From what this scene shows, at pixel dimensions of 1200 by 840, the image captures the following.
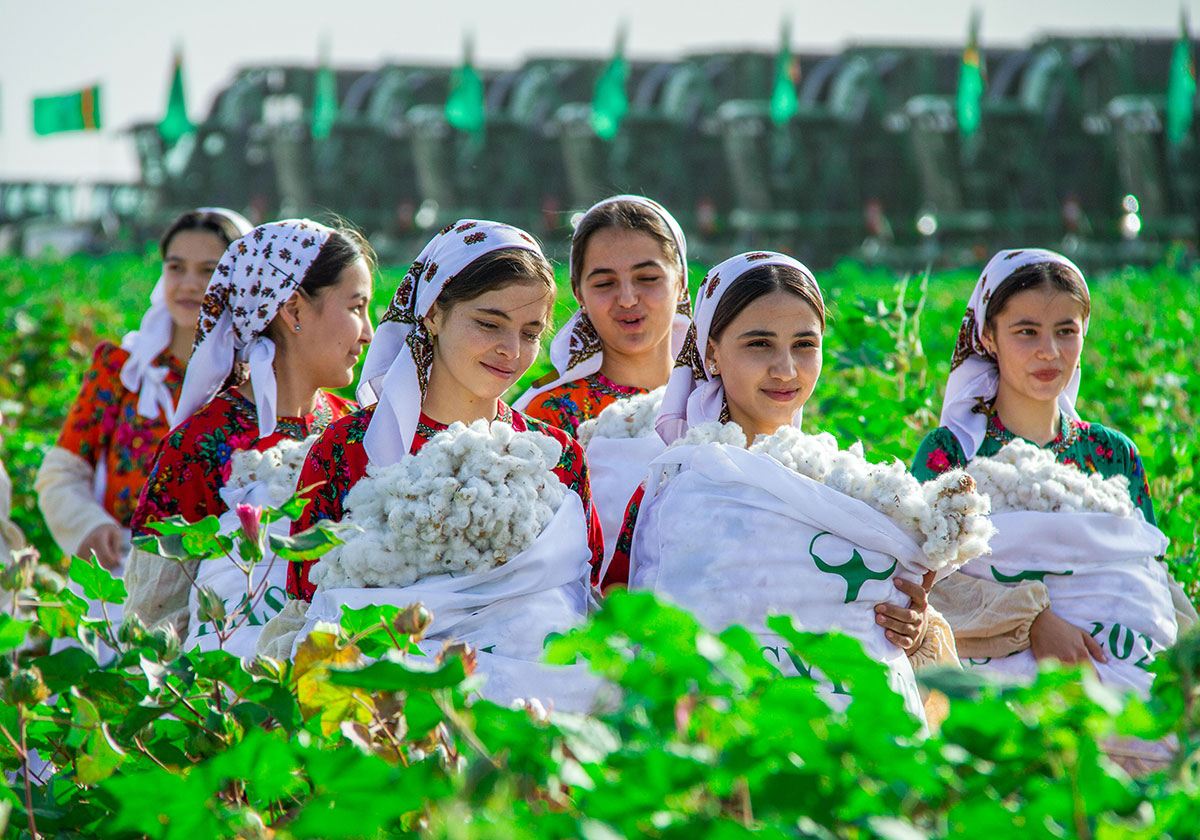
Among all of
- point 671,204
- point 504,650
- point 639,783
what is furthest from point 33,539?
point 671,204

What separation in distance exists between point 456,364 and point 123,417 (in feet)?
5.56

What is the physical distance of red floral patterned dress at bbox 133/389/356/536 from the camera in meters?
2.68

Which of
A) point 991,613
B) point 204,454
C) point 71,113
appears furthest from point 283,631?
point 71,113

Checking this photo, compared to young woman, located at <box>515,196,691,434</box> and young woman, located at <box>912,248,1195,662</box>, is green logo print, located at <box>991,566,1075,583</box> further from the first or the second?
young woman, located at <box>515,196,691,434</box>

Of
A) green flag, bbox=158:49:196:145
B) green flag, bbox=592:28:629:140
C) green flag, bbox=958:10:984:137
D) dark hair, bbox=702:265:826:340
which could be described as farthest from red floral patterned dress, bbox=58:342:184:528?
green flag, bbox=158:49:196:145

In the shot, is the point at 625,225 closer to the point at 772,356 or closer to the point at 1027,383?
the point at 772,356

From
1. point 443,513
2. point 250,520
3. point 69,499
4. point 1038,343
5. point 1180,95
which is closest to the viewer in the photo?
point 250,520

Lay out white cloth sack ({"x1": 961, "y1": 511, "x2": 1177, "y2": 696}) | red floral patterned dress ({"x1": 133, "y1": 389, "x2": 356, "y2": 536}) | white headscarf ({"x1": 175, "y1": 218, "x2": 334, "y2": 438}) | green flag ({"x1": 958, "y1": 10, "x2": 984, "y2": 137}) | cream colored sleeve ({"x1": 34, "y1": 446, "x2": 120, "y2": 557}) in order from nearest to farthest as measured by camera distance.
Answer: white cloth sack ({"x1": 961, "y1": 511, "x2": 1177, "y2": 696}), red floral patterned dress ({"x1": 133, "y1": 389, "x2": 356, "y2": 536}), white headscarf ({"x1": 175, "y1": 218, "x2": 334, "y2": 438}), cream colored sleeve ({"x1": 34, "y1": 446, "x2": 120, "y2": 557}), green flag ({"x1": 958, "y1": 10, "x2": 984, "y2": 137})

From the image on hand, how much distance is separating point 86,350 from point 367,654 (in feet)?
17.1

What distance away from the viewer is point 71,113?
62.6 feet

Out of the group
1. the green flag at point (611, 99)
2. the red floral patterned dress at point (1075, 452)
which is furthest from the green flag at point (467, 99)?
the red floral patterned dress at point (1075, 452)

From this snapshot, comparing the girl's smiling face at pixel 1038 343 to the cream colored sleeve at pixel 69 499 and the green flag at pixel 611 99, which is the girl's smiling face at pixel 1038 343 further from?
the green flag at pixel 611 99

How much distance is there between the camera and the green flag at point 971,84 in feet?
75.8

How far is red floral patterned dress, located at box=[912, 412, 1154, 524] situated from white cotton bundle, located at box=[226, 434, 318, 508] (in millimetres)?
1399
